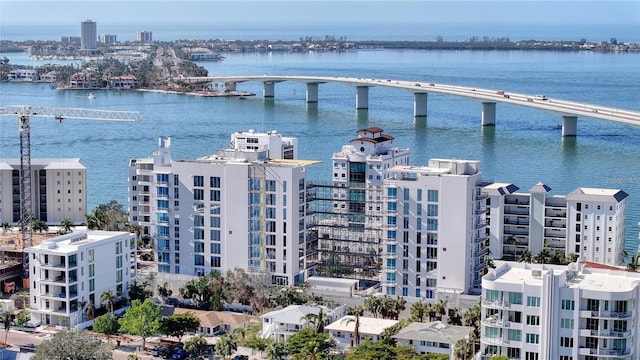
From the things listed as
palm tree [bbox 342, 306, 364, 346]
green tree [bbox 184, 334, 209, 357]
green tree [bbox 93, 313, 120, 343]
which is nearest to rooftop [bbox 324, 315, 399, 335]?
palm tree [bbox 342, 306, 364, 346]

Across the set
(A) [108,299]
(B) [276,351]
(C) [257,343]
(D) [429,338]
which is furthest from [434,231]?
(A) [108,299]

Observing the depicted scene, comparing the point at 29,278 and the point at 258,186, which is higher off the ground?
the point at 258,186

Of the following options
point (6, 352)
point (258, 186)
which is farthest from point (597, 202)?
point (6, 352)

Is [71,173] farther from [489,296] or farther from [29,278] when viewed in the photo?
[489,296]

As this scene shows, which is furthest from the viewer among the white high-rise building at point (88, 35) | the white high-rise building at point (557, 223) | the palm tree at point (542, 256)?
the white high-rise building at point (88, 35)

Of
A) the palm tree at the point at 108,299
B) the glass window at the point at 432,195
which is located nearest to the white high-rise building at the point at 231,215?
the glass window at the point at 432,195

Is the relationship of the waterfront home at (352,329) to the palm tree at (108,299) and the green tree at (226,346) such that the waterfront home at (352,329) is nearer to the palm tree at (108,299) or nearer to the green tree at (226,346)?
the green tree at (226,346)
